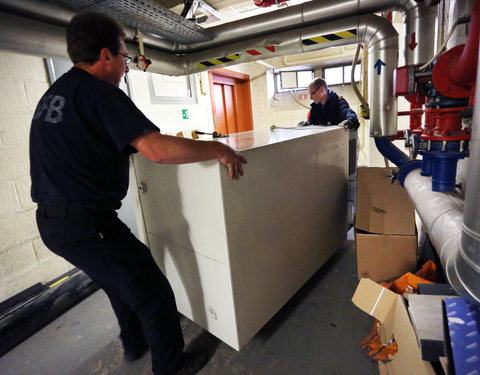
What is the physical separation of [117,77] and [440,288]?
166 centimetres

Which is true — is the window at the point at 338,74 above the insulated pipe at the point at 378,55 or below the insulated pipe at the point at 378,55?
above

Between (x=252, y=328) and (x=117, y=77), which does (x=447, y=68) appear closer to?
(x=117, y=77)

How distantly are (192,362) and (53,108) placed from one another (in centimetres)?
129

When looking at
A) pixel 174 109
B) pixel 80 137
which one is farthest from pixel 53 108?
pixel 174 109

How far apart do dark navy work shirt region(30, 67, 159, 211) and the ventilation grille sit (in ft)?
2.04

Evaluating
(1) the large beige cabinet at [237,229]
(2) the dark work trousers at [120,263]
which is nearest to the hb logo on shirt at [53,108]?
(2) the dark work trousers at [120,263]

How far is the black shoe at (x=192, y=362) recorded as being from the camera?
4.31 ft

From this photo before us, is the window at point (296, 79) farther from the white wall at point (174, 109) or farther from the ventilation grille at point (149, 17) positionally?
the ventilation grille at point (149, 17)

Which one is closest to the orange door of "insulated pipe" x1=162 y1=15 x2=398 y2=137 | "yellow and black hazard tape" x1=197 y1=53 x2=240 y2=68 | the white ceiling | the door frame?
the door frame

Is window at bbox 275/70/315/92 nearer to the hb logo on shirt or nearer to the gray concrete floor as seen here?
the gray concrete floor

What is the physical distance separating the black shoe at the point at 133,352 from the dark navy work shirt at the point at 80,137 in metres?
0.88

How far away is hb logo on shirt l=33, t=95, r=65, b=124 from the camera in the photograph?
98 cm

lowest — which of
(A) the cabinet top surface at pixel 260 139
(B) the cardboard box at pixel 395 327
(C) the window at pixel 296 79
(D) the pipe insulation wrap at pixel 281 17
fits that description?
(B) the cardboard box at pixel 395 327

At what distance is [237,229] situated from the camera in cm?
119
